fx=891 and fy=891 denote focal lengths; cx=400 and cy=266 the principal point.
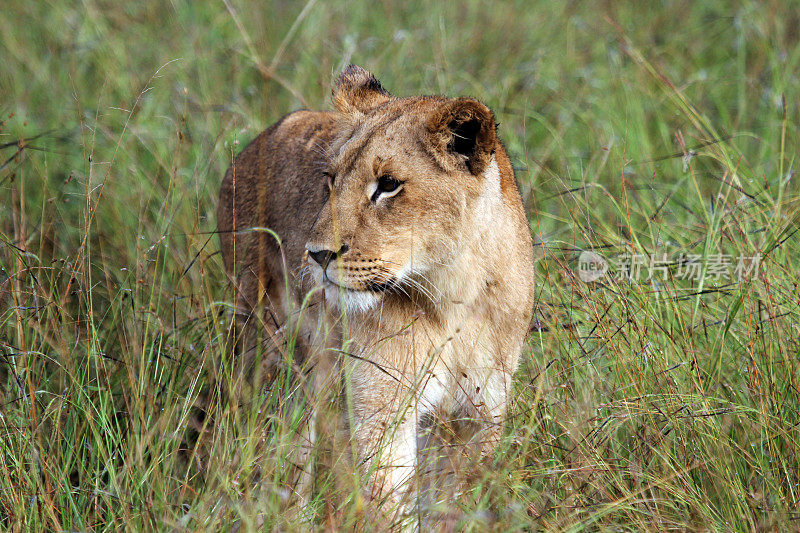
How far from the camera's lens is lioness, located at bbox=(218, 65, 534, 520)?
3.11m

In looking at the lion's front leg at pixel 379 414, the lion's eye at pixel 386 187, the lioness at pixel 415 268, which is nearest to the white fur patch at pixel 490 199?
the lioness at pixel 415 268

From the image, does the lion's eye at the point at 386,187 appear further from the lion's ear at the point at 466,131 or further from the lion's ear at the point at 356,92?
the lion's ear at the point at 356,92

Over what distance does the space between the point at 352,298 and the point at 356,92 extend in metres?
1.10

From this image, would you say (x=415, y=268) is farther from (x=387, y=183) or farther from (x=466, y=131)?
(x=466, y=131)

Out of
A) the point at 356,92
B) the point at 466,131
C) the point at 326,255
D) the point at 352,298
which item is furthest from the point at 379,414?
the point at 356,92

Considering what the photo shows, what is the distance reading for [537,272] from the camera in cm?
398

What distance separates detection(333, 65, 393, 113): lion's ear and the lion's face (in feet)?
1.64

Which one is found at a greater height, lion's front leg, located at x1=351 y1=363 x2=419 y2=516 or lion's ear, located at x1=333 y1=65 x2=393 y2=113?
lion's ear, located at x1=333 y1=65 x2=393 y2=113

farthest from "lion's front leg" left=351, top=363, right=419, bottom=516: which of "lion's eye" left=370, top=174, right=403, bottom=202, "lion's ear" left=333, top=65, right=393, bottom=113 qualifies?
"lion's ear" left=333, top=65, right=393, bottom=113

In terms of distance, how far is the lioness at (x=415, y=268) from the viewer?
3109 millimetres

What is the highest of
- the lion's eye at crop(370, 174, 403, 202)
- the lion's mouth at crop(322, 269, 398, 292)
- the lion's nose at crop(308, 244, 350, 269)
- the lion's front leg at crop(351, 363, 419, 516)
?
the lion's eye at crop(370, 174, 403, 202)

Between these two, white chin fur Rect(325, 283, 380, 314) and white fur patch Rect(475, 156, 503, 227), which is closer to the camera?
white chin fur Rect(325, 283, 380, 314)

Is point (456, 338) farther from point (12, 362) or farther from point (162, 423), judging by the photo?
point (12, 362)

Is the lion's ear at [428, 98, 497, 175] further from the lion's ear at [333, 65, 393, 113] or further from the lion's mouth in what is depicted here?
the lion's ear at [333, 65, 393, 113]
